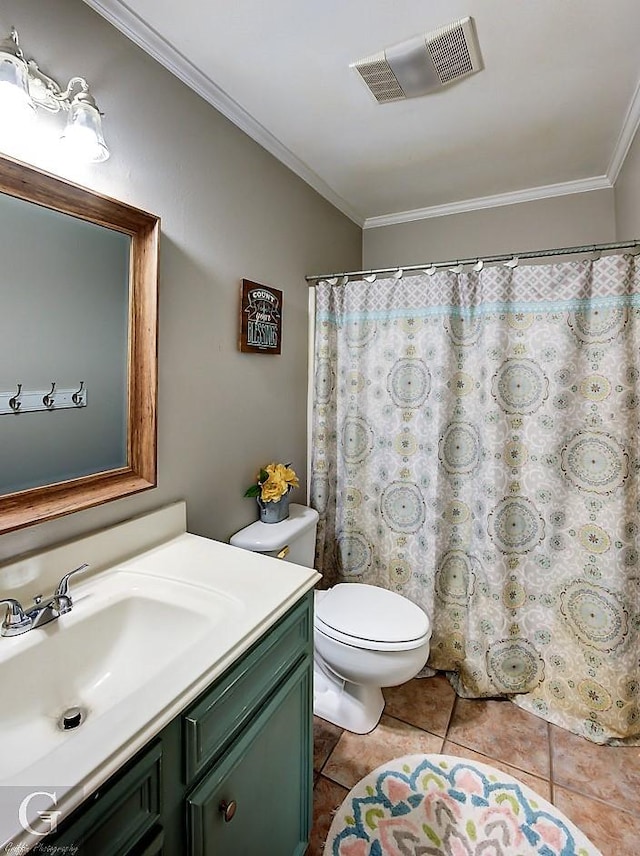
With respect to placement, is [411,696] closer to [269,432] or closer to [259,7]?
[269,432]

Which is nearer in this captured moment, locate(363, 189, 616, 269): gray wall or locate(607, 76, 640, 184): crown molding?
locate(607, 76, 640, 184): crown molding

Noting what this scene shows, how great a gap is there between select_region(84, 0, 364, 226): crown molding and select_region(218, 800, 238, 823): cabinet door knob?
1.93 metres

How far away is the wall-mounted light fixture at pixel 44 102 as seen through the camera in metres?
0.93

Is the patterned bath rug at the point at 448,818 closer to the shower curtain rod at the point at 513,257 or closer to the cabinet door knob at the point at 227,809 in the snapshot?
the cabinet door knob at the point at 227,809

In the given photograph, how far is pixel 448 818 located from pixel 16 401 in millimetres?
1738

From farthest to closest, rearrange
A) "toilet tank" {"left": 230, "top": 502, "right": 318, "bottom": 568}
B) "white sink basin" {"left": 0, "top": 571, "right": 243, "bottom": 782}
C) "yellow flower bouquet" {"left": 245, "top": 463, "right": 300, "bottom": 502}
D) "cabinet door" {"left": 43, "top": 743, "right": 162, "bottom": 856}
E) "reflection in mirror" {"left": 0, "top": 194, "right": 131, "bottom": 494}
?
"yellow flower bouquet" {"left": 245, "top": 463, "right": 300, "bottom": 502}
"toilet tank" {"left": 230, "top": 502, "right": 318, "bottom": 568}
"reflection in mirror" {"left": 0, "top": 194, "right": 131, "bottom": 494}
"white sink basin" {"left": 0, "top": 571, "right": 243, "bottom": 782}
"cabinet door" {"left": 43, "top": 743, "right": 162, "bottom": 856}

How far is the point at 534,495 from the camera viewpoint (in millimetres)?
1798

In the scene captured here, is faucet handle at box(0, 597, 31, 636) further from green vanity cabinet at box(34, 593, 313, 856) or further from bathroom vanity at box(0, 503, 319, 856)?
green vanity cabinet at box(34, 593, 313, 856)

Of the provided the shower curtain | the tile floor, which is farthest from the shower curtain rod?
the tile floor

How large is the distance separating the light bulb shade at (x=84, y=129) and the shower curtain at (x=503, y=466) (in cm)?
121

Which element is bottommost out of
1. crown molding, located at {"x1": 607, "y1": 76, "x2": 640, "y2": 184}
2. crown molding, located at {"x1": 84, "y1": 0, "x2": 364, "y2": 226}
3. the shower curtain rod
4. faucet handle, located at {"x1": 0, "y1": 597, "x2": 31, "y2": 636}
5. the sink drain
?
the sink drain

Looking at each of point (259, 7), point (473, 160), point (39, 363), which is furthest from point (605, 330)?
point (39, 363)

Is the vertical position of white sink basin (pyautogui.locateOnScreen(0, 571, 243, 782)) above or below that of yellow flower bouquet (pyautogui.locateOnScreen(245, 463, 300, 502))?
below

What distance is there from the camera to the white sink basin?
83cm
